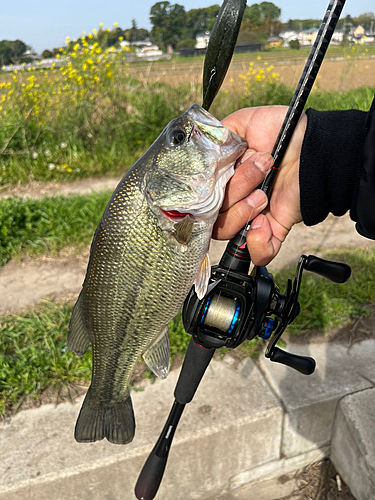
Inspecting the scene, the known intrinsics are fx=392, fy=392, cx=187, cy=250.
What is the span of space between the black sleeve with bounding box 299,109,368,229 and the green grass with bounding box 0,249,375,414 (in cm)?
151

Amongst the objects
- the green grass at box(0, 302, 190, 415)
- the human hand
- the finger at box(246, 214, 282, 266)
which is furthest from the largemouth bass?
the green grass at box(0, 302, 190, 415)

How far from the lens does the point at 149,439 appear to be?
210 cm

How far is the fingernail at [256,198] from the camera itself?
146 cm

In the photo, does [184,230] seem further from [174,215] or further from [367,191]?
[367,191]

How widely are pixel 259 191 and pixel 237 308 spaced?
45 centimetres

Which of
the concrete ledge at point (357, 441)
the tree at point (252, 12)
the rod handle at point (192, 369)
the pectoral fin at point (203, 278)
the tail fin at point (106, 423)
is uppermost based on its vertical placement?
the tree at point (252, 12)

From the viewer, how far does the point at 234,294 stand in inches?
53.9

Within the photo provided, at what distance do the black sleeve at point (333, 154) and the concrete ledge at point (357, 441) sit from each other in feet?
4.70

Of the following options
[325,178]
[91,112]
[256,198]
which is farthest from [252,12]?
[91,112]

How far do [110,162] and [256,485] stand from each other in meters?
4.91

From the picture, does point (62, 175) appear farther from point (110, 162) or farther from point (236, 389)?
point (236, 389)

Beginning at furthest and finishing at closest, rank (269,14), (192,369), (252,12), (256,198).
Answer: (269,14) → (252,12) → (192,369) → (256,198)

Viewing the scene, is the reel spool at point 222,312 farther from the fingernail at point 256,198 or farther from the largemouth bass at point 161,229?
the fingernail at point 256,198

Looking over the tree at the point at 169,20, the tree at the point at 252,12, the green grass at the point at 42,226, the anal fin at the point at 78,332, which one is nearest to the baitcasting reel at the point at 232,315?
the anal fin at the point at 78,332
